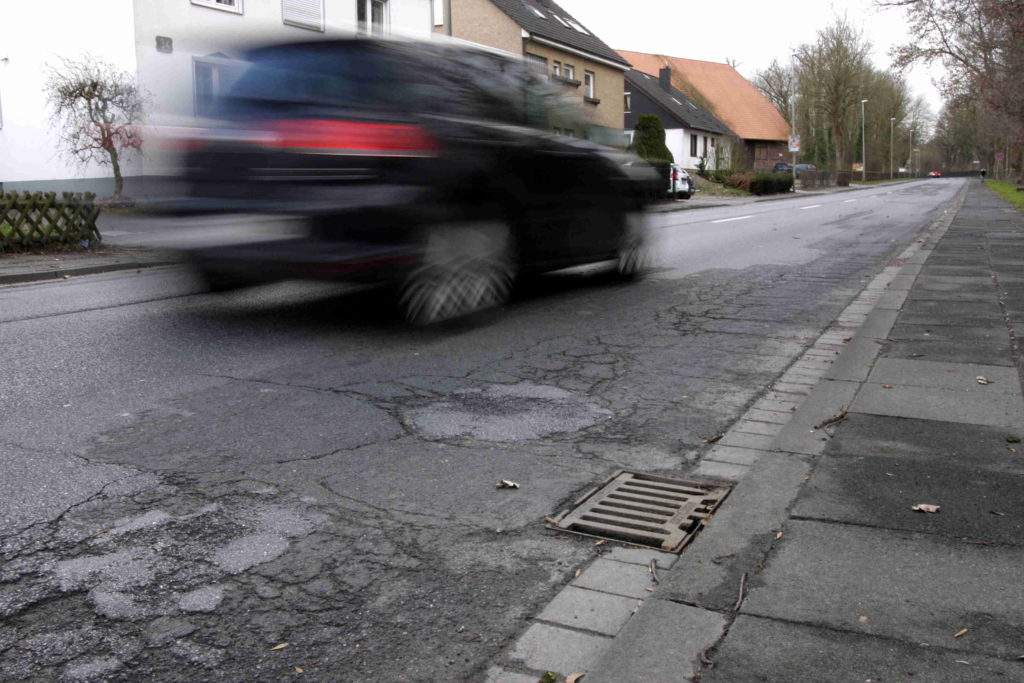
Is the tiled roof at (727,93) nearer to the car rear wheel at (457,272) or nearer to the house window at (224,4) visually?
the house window at (224,4)

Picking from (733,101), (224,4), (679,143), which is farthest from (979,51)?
(733,101)

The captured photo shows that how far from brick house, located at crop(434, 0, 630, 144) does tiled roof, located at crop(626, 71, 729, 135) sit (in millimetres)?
19822

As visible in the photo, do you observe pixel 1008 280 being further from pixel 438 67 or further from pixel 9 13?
pixel 9 13

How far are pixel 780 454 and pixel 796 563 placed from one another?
1.34 meters

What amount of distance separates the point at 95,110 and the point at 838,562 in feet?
71.8

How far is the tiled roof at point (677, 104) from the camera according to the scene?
67562 mm

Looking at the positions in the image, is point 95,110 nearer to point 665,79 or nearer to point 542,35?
point 542,35

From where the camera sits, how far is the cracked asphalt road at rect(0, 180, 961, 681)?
9.39ft

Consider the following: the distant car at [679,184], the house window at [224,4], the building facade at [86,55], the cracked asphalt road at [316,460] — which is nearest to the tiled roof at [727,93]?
the distant car at [679,184]

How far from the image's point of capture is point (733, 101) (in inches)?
3334

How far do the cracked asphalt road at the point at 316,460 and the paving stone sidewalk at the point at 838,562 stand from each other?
0.69ft

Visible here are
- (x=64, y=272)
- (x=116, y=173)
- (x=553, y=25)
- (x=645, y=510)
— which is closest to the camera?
(x=645, y=510)

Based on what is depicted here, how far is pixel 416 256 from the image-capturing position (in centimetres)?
702

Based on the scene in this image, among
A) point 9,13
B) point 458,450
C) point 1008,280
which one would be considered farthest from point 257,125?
point 9,13
